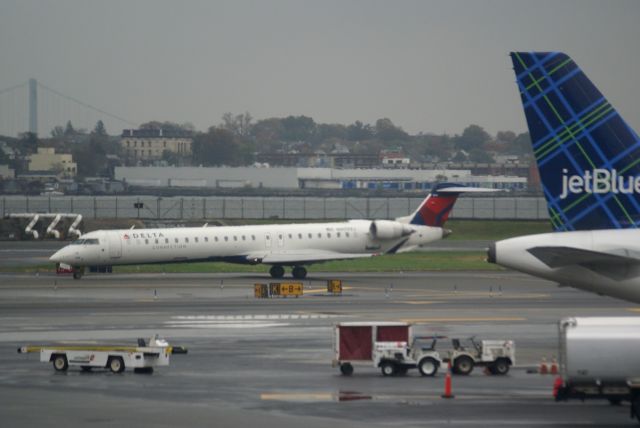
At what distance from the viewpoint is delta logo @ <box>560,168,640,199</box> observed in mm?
31094

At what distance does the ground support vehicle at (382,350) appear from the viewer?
37219 millimetres

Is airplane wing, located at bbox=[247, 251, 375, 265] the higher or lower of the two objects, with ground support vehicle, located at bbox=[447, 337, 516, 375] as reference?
higher

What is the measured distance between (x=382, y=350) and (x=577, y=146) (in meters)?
9.93

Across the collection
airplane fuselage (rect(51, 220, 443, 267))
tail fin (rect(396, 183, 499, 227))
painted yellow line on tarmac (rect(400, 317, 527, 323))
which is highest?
tail fin (rect(396, 183, 499, 227))

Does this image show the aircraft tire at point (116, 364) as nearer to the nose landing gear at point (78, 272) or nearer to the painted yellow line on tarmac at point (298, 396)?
the painted yellow line on tarmac at point (298, 396)

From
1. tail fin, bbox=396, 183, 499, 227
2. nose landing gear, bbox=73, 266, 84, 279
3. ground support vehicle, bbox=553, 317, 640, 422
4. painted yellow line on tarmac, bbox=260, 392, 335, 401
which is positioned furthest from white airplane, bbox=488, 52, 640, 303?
nose landing gear, bbox=73, 266, 84, 279

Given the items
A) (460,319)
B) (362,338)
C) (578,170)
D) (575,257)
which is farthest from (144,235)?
(575,257)

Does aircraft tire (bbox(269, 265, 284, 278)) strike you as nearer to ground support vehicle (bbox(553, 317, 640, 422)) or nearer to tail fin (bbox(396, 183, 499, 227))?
tail fin (bbox(396, 183, 499, 227))

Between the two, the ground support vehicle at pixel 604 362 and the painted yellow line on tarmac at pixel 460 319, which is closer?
the ground support vehicle at pixel 604 362

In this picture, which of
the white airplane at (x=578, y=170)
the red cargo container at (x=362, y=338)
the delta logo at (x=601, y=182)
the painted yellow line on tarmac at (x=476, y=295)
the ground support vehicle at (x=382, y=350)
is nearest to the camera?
the white airplane at (x=578, y=170)

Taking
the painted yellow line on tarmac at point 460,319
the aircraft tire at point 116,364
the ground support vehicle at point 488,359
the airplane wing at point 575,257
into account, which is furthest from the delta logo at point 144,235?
the airplane wing at point 575,257

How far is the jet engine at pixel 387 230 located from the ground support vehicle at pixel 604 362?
164 ft

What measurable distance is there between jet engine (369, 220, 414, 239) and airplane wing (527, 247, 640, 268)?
4746 cm

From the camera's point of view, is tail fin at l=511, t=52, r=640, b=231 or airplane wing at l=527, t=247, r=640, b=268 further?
tail fin at l=511, t=52, r=640, b=231
